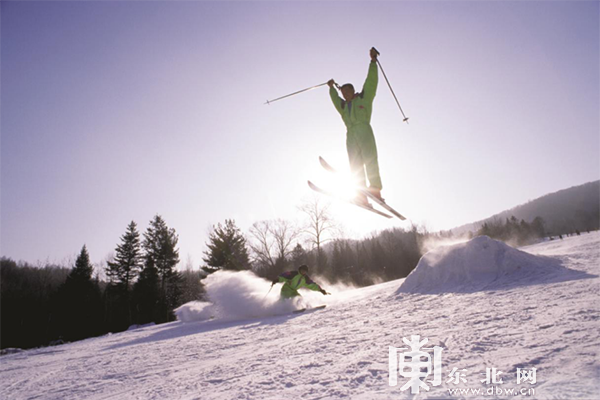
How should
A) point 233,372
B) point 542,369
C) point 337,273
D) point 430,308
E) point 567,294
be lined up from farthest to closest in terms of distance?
1. point 337,273
2. point 430,308
3. point 567,294
4. point 233,372
5. point 542,369

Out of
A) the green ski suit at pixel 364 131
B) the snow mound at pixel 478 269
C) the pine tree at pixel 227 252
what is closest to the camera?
the snow mound at pixel 478 269

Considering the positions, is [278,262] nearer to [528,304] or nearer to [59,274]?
[528,304]

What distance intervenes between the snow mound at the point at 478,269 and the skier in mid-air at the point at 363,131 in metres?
2.58

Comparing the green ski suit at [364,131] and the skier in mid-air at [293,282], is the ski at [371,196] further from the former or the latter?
the skier in mid-air at [293,282]

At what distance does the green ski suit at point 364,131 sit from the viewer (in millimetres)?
6059

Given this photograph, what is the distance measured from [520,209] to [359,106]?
785 feet

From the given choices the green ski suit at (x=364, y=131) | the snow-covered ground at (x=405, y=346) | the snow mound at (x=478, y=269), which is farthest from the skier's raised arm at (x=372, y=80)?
the snow mound at (x=478, y=269)

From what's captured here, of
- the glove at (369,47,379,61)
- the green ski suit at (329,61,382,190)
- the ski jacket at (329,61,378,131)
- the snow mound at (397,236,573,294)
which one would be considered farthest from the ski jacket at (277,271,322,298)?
the glove at (369,47,379,61)

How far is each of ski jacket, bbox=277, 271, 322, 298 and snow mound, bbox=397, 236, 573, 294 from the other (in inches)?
124

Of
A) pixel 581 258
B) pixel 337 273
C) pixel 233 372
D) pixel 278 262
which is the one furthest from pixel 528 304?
pixel 337 273

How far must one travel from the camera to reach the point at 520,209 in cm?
19425

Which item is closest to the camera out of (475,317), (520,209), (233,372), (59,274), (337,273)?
(233,372)

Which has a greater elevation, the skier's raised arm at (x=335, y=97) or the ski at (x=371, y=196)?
the skier's raised arm at (x=335, y=97)

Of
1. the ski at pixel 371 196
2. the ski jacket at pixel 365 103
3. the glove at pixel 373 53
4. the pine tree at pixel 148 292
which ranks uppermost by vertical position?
the glove at pixel 373 53
